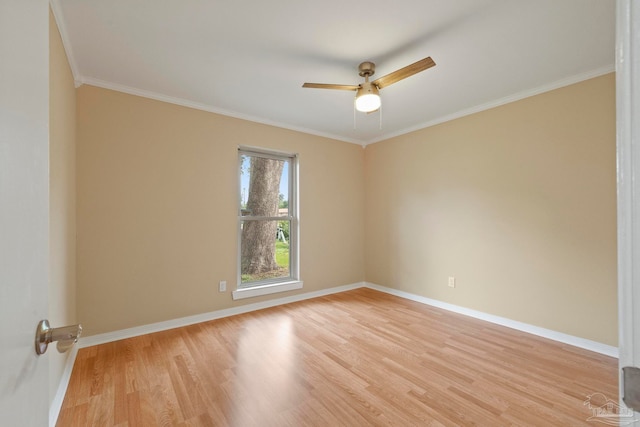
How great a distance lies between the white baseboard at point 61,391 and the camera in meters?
1.57

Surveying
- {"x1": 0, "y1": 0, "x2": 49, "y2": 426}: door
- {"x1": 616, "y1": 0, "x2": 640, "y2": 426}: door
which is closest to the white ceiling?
{"x1": 0, "y1": 0, "x2": 49, "y2": 426}: door

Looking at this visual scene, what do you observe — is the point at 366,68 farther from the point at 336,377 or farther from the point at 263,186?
the point at 336,377

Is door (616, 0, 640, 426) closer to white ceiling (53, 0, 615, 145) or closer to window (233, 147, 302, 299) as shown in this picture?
white ceiling (53, 0, 615, 145)

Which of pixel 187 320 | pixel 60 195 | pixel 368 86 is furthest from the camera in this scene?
pixel 187 320

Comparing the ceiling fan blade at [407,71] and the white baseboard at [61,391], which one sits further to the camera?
the ceiling fan blade at [407,71]

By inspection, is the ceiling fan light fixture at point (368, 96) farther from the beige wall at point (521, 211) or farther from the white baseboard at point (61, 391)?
the white baseboard at point (61, 391)

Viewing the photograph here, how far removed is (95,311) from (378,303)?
10.4 feet

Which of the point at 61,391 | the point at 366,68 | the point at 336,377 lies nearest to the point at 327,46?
the point at 366,68

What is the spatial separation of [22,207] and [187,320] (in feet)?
9.59

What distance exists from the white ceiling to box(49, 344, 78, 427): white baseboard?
Result: 7.85ft

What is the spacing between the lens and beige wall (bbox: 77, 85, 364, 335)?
2562mm

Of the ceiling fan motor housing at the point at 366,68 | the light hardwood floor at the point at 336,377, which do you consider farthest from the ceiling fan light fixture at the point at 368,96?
the light hardwood floor at the point at 336,377

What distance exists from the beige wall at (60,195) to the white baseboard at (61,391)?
62 millimetres

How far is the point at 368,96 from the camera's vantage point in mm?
2215
